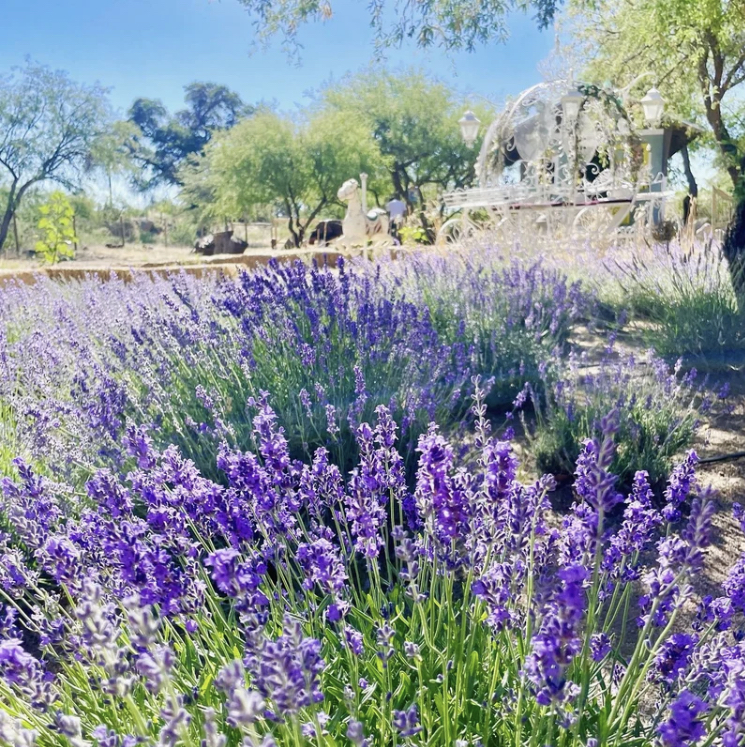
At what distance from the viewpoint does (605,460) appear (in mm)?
1135

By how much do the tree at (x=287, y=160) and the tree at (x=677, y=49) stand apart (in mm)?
12947

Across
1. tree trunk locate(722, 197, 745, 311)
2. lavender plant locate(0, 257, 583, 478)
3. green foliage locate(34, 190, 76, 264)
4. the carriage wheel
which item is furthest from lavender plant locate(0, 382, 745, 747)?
green foliage locate(34, 190, 76, 264)

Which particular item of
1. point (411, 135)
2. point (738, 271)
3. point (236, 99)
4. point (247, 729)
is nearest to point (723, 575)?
point (247, 729)

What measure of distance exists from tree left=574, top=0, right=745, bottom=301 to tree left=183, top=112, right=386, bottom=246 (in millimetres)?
12947

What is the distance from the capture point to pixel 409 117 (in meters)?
38.1

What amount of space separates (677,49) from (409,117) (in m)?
21.6

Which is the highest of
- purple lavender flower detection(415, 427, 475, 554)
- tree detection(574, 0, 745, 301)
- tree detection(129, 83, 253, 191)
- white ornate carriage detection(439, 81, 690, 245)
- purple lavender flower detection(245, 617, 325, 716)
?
tree detection(129, 83, 253, 191)

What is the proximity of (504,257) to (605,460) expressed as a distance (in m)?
7.22

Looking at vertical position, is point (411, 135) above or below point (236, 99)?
below

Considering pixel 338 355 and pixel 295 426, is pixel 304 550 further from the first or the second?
pixel 338 355

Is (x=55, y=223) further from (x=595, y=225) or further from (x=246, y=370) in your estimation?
(x=246, y=370)

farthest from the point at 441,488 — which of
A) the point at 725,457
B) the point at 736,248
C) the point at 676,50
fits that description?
the point at 676,50

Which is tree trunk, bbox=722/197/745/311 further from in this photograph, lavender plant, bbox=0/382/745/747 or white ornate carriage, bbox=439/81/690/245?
lavender plant, bbox=0/382/745/747

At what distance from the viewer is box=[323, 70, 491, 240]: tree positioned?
123 feet
